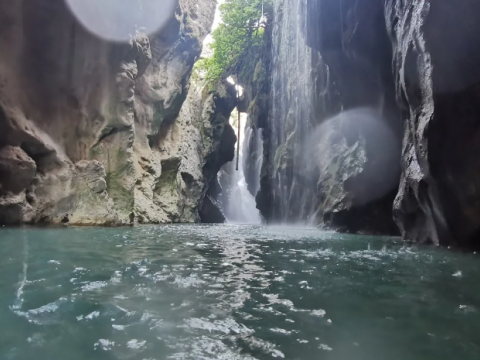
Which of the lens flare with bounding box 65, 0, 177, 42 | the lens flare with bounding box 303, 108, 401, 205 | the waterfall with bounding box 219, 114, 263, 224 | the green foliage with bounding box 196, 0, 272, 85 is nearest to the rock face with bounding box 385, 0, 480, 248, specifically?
the lens flare with bounding box 303, 108, 401, 205

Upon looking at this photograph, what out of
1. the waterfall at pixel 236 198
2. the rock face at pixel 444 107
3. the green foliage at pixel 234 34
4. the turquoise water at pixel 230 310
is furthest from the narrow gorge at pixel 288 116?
the waterfall at pixel 236 198

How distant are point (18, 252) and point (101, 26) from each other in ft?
33.4

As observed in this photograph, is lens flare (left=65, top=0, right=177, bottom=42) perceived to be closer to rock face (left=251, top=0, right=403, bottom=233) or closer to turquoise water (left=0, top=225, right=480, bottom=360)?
rock face (left=251, top=0, right=403, bottom=233)

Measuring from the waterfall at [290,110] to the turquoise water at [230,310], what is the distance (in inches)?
656

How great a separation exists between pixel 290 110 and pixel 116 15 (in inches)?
490

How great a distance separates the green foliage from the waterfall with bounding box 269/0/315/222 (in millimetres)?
2244

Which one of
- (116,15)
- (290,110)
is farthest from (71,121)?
(290,110)

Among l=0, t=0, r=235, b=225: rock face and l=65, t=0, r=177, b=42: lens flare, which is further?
l=65, t=0, r=177, b=42: lens flare

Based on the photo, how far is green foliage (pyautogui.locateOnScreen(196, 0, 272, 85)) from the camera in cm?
2755

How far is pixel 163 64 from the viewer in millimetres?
20109

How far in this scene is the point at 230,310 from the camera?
293 centimetres

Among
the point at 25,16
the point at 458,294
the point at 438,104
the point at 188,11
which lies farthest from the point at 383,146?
the point at 188,11

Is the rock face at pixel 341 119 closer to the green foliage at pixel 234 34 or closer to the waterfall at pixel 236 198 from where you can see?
the green foliage at pixel 234 34

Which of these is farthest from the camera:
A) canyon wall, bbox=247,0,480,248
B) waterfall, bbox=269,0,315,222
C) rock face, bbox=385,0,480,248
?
waterfall, bbox=269,0,315,222
